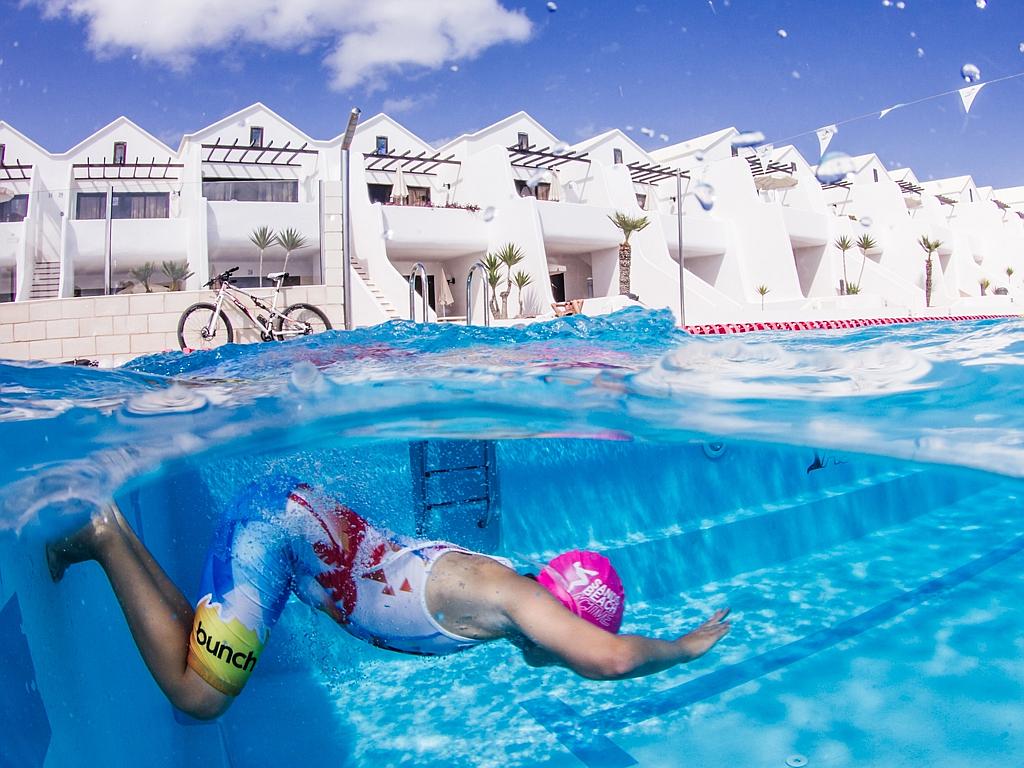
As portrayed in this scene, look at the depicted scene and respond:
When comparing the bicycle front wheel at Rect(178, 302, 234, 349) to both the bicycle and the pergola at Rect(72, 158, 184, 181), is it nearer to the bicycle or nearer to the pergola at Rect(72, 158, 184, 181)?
the bicycle

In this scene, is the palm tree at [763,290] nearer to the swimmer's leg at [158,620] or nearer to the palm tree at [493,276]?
the palm tree at [493,276]

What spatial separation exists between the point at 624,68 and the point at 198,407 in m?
6.52

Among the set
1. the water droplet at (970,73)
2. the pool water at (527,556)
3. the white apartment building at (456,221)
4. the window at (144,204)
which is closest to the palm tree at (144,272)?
the white apartment building at (456,221)

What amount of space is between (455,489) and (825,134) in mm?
6166

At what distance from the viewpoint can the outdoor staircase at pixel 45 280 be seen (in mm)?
18047

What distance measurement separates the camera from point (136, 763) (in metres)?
2.62

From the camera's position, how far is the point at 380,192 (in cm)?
2709

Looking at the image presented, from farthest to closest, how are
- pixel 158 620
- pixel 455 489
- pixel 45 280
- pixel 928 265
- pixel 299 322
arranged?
1. pixel 928 265
2. pixel 45 280
3. pixel 299 322
4. pixel 455 489
5. pixel 158 620

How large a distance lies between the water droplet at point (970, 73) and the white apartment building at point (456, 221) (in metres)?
6.04

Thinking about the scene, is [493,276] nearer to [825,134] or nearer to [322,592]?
[825,134]

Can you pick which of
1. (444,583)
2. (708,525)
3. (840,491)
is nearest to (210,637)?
(444,583)

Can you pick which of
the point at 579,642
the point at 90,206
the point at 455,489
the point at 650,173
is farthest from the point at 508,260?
the point at 579,642

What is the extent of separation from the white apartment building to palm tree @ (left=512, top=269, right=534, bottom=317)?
3.9 inches

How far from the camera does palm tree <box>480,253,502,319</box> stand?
21.6 metres
